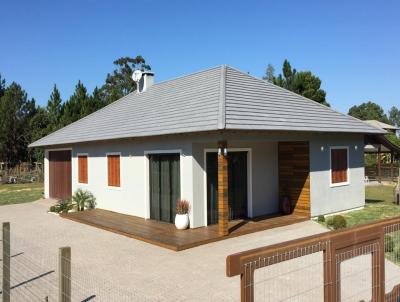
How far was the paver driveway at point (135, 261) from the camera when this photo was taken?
668 cm

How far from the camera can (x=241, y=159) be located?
12.8m

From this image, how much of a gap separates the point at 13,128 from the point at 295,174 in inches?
1424

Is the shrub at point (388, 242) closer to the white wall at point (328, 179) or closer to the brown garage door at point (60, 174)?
the white wall at point (328, 179)

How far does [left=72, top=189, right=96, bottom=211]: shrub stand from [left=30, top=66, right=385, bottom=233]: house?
37 centimetres

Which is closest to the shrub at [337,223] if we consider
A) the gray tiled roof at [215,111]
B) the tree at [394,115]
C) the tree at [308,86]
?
the gray tiled roof at [215,111]

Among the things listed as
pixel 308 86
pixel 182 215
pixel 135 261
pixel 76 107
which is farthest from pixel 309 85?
pixel 135 261

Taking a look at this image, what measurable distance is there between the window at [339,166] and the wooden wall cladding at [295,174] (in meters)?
1.58

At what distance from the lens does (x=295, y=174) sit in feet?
44.5

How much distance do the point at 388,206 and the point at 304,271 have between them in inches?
406

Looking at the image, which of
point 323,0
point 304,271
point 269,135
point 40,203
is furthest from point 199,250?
point 40,203

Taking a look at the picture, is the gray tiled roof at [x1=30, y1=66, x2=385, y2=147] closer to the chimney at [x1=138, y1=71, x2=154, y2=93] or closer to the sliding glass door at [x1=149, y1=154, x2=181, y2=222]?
the sliding glass door at [x1=149, y1=154, x2=181, y2=222]

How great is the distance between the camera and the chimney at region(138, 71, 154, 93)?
1928 cm

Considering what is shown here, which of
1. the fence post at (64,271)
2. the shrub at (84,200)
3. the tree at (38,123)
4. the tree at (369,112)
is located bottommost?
the shrub at (84,200)

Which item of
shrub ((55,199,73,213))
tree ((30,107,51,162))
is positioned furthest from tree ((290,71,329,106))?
shrub ((55,199,73,213))
